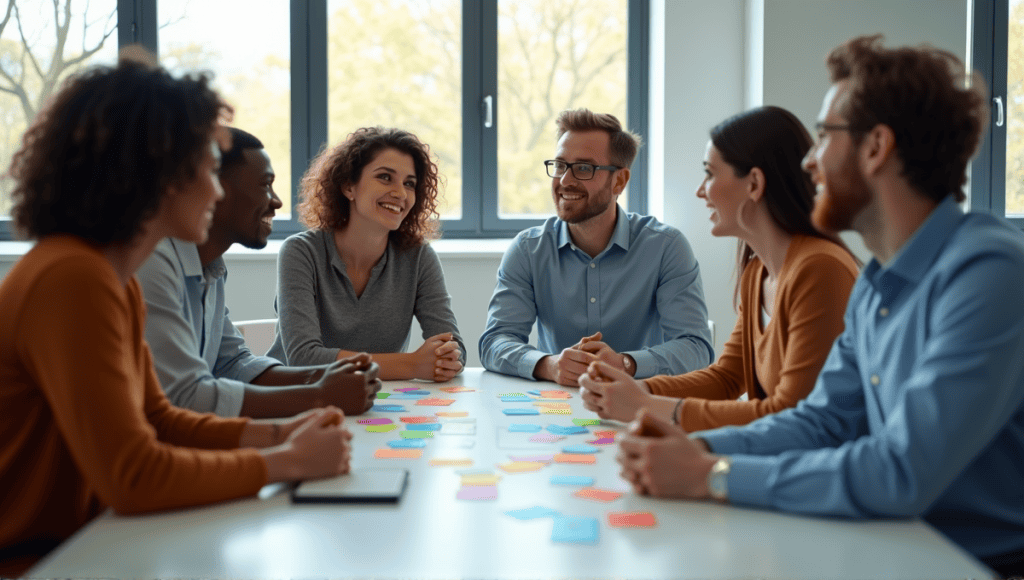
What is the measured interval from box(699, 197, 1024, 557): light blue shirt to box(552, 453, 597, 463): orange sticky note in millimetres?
204

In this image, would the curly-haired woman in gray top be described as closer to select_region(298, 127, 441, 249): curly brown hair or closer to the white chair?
select_region(298, 127, 441, 249): curly brown hair

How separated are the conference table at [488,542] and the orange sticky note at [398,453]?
0.50ft

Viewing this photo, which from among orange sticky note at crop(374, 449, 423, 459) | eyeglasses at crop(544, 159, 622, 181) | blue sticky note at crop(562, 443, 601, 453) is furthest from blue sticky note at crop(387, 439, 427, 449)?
eyeglasses at crop(544, 159, 622, 181)

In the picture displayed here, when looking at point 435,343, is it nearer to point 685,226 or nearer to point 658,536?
point 658,536

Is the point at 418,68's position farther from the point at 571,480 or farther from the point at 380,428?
the point at 571,480

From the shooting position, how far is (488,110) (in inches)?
176

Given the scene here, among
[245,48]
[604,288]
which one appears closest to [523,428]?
[604,288]

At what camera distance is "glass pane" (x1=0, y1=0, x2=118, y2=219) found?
4332 mm

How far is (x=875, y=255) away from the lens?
143cm

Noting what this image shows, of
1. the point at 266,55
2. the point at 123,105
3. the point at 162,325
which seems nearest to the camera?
the point at 123,105

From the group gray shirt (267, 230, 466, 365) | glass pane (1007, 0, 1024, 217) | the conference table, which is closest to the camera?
the conference table

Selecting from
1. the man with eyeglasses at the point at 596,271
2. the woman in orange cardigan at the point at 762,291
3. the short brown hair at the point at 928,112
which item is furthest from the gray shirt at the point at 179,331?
the short brown hair at the point at 928,112

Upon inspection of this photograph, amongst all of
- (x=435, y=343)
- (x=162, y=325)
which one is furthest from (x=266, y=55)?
(x=162, y=325)

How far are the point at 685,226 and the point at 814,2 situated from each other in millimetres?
1217
